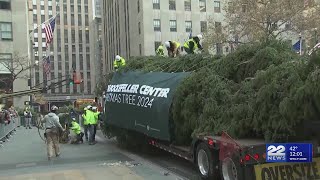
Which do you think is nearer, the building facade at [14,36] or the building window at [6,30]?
the building facade at [14,36]

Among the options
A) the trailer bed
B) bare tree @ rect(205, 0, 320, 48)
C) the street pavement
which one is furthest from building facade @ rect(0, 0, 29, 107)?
the trailer bed

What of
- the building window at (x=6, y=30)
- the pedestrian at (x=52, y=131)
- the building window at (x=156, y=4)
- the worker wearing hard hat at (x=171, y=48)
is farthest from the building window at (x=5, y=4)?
the worker wearing hard hat at (x=171, y=48)

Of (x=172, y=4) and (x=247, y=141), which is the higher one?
(x=172, y=4)

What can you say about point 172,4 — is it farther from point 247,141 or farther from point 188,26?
point 247,141

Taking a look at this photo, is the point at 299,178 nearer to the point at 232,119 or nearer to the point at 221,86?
the point at 232,119

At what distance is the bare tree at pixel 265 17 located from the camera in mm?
30891

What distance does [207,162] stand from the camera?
8484mm

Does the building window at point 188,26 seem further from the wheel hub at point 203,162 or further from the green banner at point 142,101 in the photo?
the wheel hub at point 203,162

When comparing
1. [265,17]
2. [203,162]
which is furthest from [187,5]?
[203,162]

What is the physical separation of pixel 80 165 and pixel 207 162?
447 centimetres

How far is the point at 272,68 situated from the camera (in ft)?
25.2

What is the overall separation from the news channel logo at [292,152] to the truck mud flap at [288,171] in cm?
26

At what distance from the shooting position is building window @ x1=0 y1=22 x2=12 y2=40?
54250mm

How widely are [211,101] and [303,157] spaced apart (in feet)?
8.72
